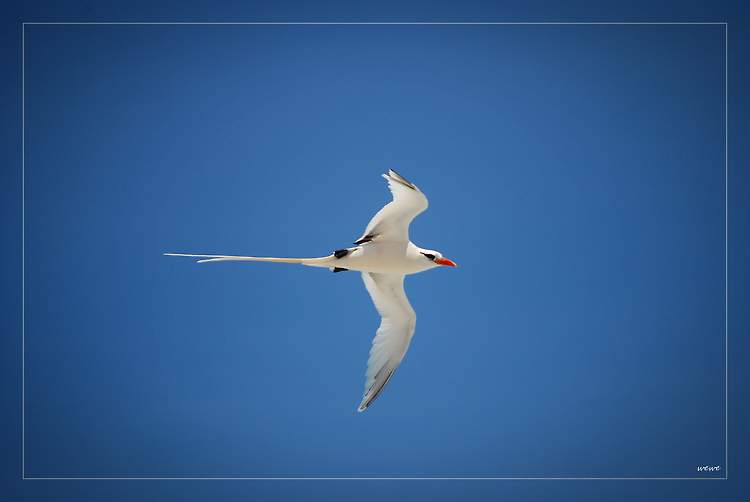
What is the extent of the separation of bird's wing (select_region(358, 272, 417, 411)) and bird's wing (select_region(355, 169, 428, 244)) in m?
0.77

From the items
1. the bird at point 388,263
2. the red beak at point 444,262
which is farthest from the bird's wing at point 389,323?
the red beak at point 444,262

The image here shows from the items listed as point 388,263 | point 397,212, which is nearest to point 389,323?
point 388,263

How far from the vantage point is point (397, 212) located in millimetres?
9727

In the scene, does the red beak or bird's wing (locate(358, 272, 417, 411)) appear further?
bird's wing (locate(358, 272, 417, 411))

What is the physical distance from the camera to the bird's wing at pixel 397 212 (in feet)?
30.3

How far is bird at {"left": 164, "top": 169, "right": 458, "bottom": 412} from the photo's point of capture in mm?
9453

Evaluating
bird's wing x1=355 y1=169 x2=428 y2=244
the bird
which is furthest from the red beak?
bird's wing x1=355 y1=169 x2=428 y2=244

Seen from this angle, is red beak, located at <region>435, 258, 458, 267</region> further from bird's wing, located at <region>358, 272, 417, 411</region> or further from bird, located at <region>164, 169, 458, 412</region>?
bird's wing, located at <region>358, 272, 417, 411</region>

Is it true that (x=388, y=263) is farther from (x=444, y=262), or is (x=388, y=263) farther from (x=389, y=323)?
(x=389, y=323)

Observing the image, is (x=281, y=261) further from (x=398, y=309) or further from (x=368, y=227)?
(x=398, y=309)

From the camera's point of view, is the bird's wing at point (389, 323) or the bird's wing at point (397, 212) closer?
the bird's wing at point (397, 212)

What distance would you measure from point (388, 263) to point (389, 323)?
1026 mm

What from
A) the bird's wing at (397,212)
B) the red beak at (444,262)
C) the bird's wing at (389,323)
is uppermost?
the bird's wing at (397,212)

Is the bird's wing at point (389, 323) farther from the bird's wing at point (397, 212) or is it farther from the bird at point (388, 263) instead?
the bird's wing at point (397, 212)
